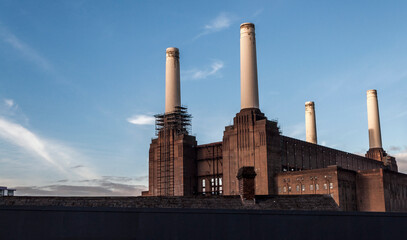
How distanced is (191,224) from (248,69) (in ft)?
219

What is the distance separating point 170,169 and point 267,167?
21269 millimetres

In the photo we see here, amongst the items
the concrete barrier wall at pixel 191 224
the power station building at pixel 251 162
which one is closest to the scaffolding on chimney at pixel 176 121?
the power station building at pixel 251 162

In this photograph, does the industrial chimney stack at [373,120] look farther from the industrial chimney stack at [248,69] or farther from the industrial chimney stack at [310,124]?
the industrial chimney stack at [248,69]

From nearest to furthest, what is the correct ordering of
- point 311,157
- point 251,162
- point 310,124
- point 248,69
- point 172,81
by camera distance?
point 251,162 → point 248,69 → point 311,157 → point 172,81 → point 310,124

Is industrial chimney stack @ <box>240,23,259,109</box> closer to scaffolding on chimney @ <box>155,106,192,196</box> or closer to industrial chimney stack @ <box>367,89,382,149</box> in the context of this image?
scaffolding on chimney @ <box>155,106,192,196</box>

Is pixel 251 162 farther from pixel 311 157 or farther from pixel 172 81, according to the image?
pixel 172 81

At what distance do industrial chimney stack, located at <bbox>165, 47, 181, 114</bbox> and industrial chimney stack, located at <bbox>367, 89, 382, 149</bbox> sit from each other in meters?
49.0

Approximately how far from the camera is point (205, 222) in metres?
21.6

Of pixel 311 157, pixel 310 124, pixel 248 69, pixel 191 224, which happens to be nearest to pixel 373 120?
pixel 310 124

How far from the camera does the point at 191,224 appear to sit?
2133 centimetres

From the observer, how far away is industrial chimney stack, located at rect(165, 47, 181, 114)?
322 ft

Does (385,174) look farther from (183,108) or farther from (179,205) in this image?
(179,205)

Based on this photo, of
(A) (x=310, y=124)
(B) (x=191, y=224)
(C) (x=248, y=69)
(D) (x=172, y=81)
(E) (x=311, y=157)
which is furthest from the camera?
(A) (x=310, y=124)

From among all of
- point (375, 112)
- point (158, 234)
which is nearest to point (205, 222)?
point (158, 234)
